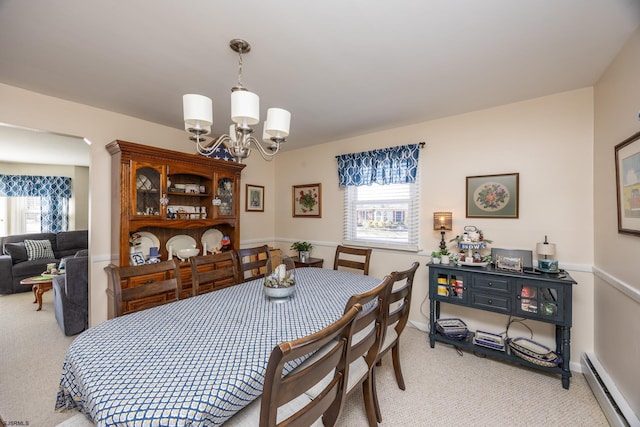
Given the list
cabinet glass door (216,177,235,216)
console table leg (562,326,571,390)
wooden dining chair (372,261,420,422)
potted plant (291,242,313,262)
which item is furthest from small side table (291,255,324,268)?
console table leg (562,326,571,390)

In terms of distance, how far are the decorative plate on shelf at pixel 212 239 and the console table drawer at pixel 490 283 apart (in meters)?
2.99

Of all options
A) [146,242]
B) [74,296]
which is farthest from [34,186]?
[146,242]

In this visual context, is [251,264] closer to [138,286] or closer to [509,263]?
[138,286]

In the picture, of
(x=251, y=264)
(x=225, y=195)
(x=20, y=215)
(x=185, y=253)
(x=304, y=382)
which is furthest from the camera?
(x=20, y=215)

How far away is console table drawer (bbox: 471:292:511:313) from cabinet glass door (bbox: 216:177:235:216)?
116 inches

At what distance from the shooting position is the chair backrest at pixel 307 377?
743mm

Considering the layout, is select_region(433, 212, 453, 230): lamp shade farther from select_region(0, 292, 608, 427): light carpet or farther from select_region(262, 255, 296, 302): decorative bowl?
select_region(262, 255, 296, 302): decorative bowl

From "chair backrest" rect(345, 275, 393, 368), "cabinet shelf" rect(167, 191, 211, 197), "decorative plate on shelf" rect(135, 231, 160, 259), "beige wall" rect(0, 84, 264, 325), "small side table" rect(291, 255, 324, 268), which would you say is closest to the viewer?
"chair backrest" rect(345, 275, 393, 368)

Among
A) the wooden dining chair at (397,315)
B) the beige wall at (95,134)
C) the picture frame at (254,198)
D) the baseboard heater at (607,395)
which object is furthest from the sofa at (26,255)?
the baseboard heater at (607,395)

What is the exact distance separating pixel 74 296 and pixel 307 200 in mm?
2973

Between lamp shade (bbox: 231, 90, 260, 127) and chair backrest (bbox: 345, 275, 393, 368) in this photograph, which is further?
lamp shade (bbox: 231, 90, 260, 127)

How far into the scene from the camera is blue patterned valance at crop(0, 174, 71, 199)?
541cm

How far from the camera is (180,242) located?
3246mm

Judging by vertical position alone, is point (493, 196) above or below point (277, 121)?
below
